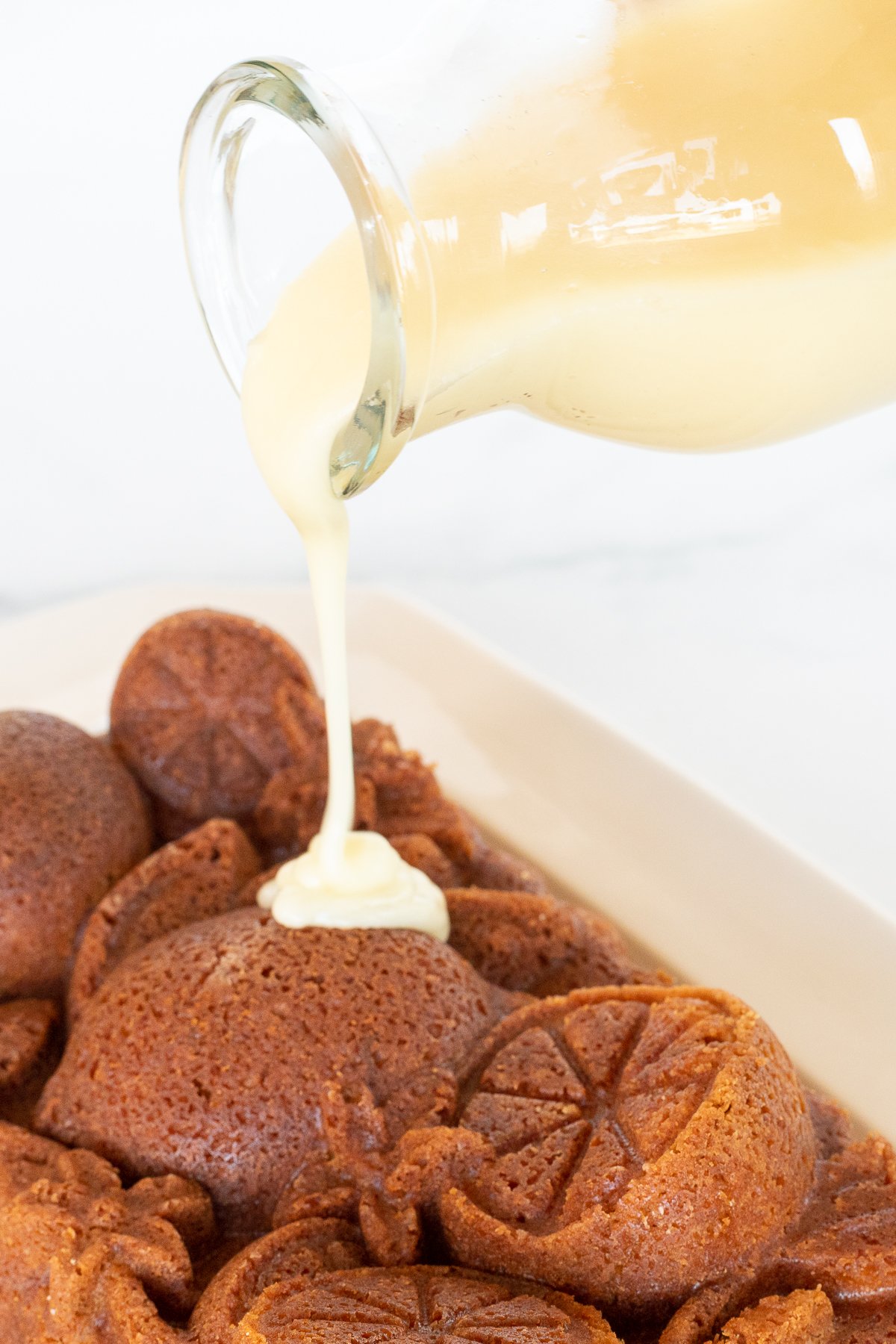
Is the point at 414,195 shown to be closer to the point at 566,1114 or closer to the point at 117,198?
the point at 566,1114

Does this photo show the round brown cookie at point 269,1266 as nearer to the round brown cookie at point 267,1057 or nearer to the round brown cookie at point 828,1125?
the round brown cookie at point 267,1057

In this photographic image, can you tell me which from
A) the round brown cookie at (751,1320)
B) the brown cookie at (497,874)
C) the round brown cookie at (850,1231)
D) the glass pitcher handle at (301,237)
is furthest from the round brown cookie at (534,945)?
the glass pitcher handle at (301,237)

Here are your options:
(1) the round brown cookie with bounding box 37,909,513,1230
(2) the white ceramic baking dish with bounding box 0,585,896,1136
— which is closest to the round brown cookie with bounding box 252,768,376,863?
(1) the round brown cookie with bounding box 37,909,513,1230

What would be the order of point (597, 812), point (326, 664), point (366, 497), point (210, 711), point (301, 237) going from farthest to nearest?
1. point (366, 497)
2. point (597, 812)
3. point (210, 711)
4. point (326, 664)
5. point (301, 237)

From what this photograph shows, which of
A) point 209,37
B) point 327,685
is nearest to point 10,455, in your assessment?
point 209,37

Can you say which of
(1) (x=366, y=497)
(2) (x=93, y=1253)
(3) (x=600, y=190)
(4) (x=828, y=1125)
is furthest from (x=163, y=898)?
(1) (x=366, y=497)

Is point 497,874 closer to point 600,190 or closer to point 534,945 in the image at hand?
point 534,945
